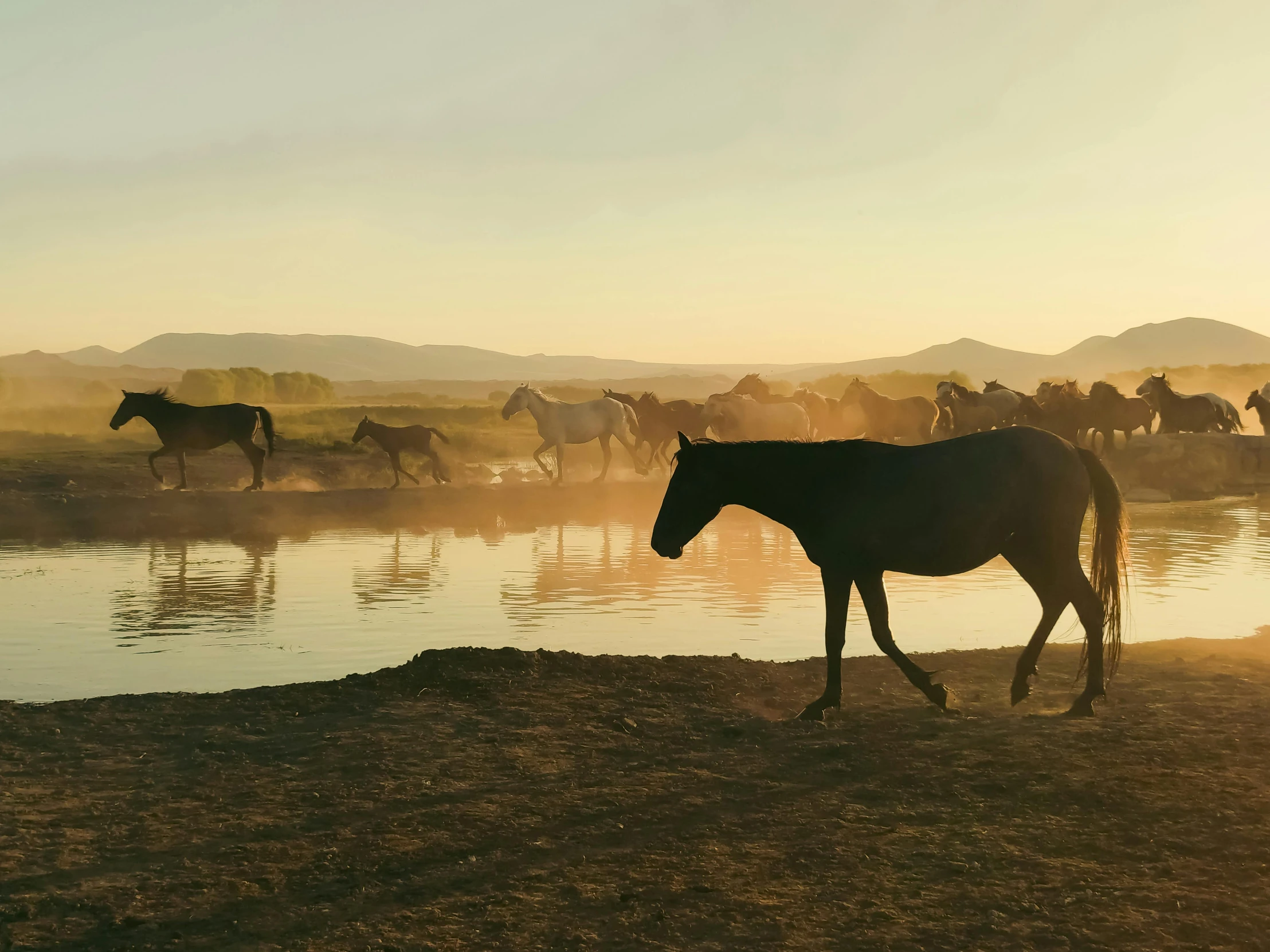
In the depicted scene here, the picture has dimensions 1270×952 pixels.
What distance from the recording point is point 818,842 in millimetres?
5238

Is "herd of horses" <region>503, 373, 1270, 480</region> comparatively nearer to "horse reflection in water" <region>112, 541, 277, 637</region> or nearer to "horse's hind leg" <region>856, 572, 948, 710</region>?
"horse reflection in water" <region>112, 541, 277, 637</region>

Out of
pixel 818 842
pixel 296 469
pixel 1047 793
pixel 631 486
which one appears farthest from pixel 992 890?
pixel 296 469

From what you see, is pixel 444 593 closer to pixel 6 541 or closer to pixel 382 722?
pixel 382 722

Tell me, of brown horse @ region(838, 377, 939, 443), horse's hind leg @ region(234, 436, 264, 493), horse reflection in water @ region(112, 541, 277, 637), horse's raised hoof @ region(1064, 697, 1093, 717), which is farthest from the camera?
brown horse @ region(838, 377, 939, 443)

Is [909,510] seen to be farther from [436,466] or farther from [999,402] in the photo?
[999,402]

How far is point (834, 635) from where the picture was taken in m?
7.56

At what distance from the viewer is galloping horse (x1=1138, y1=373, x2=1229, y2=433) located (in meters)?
36.3

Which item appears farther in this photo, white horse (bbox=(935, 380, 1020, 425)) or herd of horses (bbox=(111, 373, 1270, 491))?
white horse (bbox=(935, 380, 1020, 425))

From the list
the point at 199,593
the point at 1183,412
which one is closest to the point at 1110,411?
the point at 1183,412

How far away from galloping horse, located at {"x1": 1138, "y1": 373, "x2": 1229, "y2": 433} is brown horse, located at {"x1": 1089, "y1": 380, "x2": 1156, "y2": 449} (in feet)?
9.47

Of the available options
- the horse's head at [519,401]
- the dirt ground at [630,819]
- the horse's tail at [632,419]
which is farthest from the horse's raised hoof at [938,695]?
the horse's tail at [632,419]

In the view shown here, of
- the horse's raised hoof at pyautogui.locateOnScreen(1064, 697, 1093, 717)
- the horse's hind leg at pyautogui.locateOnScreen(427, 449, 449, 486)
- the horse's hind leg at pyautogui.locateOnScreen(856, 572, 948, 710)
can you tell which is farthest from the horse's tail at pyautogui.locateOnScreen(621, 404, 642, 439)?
the horse's raised hoof at pyautogui.locateOnScreen(1064, 697, 1093, 717)

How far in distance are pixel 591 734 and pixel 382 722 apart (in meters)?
1.30

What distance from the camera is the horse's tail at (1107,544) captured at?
7984mm
